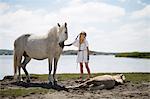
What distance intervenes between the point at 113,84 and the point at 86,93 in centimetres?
193

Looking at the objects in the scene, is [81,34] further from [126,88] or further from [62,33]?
[126,88]

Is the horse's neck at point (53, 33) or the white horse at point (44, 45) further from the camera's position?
the horse's neck at point (53, 33)

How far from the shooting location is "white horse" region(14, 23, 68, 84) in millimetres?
12703

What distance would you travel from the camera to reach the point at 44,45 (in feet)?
42.8

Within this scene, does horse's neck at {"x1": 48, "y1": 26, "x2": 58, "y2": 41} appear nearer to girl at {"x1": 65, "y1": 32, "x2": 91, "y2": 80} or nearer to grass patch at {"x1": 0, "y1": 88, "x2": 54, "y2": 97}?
girl at {"x1": 65, "y1": 32, "x2": 91, "y2": 80}

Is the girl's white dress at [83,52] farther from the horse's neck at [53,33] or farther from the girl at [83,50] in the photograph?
the horse's neck at [53,33]

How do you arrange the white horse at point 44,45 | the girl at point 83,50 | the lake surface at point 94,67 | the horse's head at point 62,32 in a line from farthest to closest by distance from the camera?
the lake surface at point 94,67 → the girl at point 83,50 → the white horse at point 44,45 → the horse's head at point 62,32

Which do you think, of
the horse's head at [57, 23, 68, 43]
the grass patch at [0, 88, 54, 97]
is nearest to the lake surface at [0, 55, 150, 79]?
the horse's head at [57, 23, 68, 43]

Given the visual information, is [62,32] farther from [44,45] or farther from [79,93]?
[79,93]

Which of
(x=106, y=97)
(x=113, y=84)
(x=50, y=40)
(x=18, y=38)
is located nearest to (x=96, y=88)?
(x=113, y=84)

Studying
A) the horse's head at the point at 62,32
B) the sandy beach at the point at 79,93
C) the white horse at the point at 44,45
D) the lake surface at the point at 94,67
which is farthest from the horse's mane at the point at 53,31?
the lake surface at the point at 94,67

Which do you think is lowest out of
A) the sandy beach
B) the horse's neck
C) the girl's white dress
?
the sandy beach

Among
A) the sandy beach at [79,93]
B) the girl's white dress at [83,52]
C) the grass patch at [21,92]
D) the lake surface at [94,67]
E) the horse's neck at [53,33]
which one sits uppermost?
the horse's neck at [53,33]

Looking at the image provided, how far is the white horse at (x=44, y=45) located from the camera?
1270cm
